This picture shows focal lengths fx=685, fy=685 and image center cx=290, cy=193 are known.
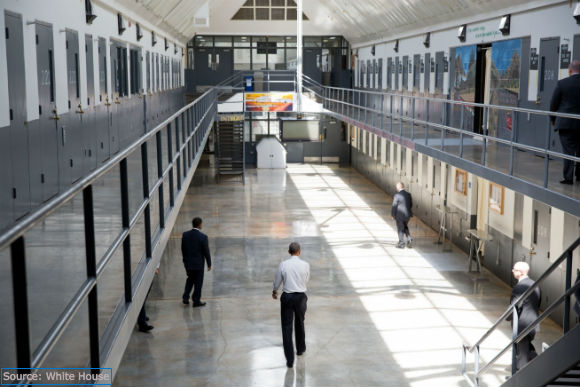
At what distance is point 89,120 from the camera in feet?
42.6

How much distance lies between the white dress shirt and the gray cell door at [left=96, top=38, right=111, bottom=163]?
5362mm

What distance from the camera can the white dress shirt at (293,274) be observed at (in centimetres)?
938

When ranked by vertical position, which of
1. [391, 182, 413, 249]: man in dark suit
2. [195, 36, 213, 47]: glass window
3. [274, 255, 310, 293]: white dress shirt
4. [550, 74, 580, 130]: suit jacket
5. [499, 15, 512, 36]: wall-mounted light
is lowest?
[391, 182, 413, 249]: man in dark suit

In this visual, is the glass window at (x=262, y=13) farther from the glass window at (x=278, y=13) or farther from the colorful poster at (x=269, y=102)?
the colorful poster at (x=269, y=102)

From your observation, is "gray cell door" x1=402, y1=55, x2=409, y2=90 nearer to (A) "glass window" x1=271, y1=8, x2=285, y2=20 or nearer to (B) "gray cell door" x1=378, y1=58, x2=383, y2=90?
(B) "gray cell door" x1=378, y1=58, x2=383, y2=90

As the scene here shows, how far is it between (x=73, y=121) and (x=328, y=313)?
19.0 ft

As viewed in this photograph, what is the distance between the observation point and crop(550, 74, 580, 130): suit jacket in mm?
8523

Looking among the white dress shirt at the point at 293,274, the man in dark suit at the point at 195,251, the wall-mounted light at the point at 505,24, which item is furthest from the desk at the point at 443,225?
the white dress shirt at the point at 293,274

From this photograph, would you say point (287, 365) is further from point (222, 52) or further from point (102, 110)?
point (222, 52)

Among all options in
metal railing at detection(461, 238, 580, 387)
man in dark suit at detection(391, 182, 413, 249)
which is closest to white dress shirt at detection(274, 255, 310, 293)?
metal railing at detection(461, 238, 580, 387)

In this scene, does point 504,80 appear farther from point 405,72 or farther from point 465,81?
point 405,72

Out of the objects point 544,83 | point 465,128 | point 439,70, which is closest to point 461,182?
point 465,128

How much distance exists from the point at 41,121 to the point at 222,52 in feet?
88.7

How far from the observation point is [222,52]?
119ft
